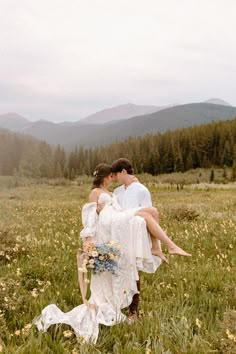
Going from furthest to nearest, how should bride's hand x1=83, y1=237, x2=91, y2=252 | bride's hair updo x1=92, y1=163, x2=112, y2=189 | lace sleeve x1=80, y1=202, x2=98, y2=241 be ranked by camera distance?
1. bride's hair updo x1=92, y1=163, x2=112, y2=189
2. lace sleeve x1=80, y1=202, x2=98, y2=241
3. bride's hand x1=83, y1=237, x2=91, y2=252

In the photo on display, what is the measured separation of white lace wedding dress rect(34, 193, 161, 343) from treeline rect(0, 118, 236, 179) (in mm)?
106496

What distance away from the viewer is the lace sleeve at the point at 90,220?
19.4ft

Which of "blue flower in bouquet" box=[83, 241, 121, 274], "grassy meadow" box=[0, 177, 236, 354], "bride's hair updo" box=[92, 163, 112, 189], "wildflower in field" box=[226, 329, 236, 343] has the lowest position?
"grassy meadow" box=[0, 177, 236, 354]

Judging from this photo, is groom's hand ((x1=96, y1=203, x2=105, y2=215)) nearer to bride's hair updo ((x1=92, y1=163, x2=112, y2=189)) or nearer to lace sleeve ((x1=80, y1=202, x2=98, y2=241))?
lace sleeve ((x1=80, y1=202, x2=98, y2=241))

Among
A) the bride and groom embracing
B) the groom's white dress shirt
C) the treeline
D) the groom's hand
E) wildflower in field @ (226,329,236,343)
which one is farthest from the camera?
the treeline

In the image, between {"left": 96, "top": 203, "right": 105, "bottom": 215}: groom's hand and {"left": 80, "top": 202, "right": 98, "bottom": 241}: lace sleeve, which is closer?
{"left": 80, "top": 202, "right": 98, "bottom": 241}: lace sleeve

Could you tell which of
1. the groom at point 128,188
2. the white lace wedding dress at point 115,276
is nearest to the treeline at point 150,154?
the groom at point 128,188

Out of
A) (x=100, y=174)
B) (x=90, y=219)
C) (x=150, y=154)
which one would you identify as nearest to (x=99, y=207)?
(x=90, y=219)

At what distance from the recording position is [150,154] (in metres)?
126

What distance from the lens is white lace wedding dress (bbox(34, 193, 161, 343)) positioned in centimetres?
537

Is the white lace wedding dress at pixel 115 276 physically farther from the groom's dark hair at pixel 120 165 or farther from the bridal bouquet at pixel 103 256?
the groom's dark hair at pixel 120 165

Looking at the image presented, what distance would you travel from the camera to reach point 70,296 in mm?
6473

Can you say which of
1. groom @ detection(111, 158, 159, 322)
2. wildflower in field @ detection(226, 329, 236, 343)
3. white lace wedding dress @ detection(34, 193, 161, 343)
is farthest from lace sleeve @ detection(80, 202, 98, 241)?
wildflower in field @ detection(226, 329, 236, 343)

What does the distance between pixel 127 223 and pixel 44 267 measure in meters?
2.90
